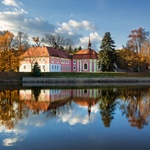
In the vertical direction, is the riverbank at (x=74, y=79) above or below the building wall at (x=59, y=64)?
below

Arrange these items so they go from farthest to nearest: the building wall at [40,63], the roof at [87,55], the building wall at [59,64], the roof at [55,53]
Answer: the roof at [87,55], the roof at [55,53], the building wall at [59,64], the building wall at [40,63]

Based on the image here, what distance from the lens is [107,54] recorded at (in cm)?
4856

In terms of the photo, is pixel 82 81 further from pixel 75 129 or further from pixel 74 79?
pixel 75 129

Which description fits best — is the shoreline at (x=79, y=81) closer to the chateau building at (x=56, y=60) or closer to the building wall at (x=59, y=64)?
the chateau building at (x=56, y=60)

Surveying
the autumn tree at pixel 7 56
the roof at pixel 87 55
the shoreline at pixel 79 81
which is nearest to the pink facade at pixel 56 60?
the roof at pixel 87 55

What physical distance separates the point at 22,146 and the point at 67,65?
54372mm

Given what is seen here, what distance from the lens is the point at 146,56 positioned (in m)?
50.6

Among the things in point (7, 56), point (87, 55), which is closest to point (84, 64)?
point (87, 55)

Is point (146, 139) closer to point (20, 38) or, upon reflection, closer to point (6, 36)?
point (6, 36)

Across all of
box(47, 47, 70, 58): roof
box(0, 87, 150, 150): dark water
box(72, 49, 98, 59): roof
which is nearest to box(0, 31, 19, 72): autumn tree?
box(47, 47, 70, 58): roof

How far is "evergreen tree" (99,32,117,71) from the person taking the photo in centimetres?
4850

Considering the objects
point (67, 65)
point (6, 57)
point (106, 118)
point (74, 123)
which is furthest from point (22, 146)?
point (67, 65)

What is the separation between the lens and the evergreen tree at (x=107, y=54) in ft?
159

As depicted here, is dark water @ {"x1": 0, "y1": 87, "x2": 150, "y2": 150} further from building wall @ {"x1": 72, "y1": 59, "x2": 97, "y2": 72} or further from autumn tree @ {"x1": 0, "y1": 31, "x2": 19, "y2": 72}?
building wall @ {"x1": 72, "y1": 59, "x2": 97, "y2": 72}
